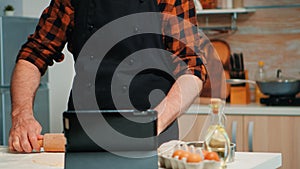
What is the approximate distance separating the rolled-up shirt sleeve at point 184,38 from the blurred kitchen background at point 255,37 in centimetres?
200

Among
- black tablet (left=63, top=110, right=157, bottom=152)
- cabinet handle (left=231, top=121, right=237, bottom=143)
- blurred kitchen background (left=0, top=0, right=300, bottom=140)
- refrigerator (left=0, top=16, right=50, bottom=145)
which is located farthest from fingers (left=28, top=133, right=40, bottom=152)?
blurred kitchen background (left=0, top=0, right=300, bottom=140)

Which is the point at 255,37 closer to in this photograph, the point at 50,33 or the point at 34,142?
the point at 50,33

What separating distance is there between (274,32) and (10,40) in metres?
1.69

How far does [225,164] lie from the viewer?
5.68 feet

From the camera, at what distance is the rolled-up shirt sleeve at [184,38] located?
2156 mm

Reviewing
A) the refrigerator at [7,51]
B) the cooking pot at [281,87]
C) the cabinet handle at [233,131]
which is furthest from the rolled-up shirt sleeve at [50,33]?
the cooking pot at [281,87]

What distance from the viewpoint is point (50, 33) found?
237 centimetres

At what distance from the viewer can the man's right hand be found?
204 centimetres

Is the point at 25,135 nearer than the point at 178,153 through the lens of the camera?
No

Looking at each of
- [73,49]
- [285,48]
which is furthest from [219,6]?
[73,49]

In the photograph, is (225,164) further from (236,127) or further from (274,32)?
(274,32)

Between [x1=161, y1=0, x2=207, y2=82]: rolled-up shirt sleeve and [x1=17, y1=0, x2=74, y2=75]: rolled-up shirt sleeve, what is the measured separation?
38 cm

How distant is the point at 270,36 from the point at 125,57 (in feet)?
6.98

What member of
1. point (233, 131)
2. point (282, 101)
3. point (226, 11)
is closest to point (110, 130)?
point (233, 131)
